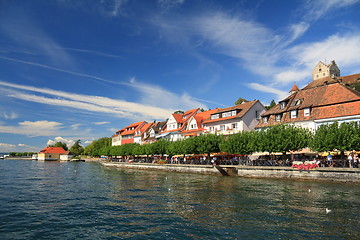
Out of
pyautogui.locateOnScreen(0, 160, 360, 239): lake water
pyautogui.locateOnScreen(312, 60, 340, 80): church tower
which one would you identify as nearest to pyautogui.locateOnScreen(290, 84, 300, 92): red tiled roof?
pyautogui.locateOnScreen(312, 60, 340, 80): church tower

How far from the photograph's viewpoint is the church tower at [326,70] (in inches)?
3944

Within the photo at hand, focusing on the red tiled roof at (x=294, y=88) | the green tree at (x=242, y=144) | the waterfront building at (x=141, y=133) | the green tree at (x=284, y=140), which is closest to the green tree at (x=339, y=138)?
the green tree at (x=284, y=140)

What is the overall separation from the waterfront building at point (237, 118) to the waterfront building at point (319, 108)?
4.65 meters

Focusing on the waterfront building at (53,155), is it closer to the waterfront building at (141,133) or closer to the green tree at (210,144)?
the waterfront building at (141,133)

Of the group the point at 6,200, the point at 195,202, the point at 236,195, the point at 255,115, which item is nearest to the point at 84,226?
the point at 195,202

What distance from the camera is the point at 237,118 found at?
194 feet

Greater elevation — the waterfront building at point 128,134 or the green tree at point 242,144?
the waterfront building at point 128,134

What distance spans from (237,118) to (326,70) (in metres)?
61.6

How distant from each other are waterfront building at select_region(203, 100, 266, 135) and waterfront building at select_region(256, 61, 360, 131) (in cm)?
465

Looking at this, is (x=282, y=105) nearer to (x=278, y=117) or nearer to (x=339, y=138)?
(x=278, y=117)

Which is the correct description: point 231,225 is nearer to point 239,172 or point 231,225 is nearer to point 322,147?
point 322,147

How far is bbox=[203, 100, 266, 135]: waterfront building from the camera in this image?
193 ft

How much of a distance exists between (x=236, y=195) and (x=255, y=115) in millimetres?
40142

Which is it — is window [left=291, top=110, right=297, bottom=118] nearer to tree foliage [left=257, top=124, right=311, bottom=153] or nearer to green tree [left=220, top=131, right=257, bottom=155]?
tree foliage [left=257, top=124, right=311, bottom=153]
